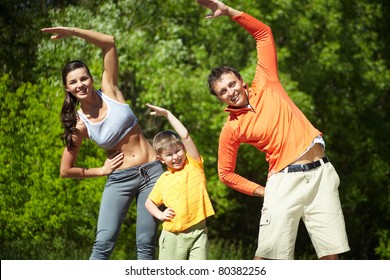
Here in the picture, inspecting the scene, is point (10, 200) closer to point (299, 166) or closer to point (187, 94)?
point (187, 94)

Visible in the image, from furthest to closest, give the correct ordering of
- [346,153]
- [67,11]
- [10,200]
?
[346,153] → [67,11] → [10,200]

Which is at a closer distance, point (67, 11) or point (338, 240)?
point (338, 240)

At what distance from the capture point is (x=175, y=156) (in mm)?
5500

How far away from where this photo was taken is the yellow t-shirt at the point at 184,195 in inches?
214

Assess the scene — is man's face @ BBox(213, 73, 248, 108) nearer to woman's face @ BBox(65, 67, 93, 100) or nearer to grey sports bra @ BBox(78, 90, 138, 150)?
grey sports bra @ BBox(78, 90, 138, 150)

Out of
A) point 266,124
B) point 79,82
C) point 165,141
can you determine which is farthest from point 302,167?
point 79,82

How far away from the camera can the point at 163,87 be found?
48.5ft

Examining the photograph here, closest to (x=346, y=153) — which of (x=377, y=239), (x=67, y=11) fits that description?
(x=377, y=239)

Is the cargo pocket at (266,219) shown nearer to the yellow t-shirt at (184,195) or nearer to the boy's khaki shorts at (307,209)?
the boy's khaki shorts at (307,209)

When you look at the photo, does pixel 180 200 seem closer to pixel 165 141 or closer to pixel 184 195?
pixel 184 195

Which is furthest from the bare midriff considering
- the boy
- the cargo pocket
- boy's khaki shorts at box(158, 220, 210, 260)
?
the cargo pocket

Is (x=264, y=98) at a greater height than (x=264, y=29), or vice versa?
(x=264, y=29)
